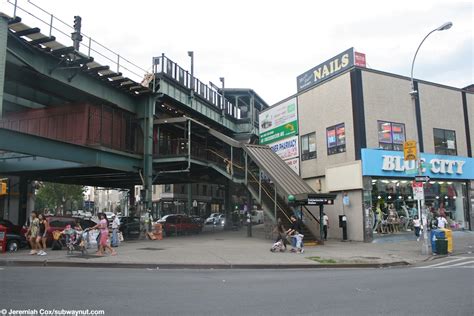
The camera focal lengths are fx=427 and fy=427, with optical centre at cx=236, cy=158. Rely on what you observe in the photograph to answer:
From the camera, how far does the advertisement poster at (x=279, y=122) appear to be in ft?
103

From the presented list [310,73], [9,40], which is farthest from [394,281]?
[310,73]

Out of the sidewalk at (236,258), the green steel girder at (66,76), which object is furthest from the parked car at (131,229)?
the sidewalk at (236,258)

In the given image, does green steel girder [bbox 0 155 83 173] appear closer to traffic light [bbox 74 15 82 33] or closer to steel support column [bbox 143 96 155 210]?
steel support column [bbox 143 96 155 210]

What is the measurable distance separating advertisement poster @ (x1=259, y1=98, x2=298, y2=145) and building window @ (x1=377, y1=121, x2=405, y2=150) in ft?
22.2

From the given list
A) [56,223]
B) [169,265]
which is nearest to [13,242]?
[56,223]

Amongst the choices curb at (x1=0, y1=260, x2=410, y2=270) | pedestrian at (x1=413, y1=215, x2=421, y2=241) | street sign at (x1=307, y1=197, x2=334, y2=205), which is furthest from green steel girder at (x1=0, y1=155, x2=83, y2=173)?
pedestrian at (x1=413, y1=215, x2=421, y2=241)

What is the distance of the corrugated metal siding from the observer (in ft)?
81.0

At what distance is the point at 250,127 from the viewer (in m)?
42.5

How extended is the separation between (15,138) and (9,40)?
4.53m

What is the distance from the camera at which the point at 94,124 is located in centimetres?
2548

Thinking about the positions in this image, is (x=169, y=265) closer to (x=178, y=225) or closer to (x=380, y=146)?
(x=380, y=146)

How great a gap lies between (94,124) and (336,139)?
48.7 ft

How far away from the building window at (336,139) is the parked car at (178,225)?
13086 mm

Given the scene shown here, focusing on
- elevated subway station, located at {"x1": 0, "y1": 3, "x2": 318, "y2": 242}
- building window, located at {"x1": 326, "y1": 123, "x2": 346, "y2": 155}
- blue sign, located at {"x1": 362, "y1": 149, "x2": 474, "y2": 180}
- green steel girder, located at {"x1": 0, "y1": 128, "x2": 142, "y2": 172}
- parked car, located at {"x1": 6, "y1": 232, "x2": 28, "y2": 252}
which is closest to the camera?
green steel girder, located at {"x1": 0, "y1": 128, "x2": 142, "y2": 172}
